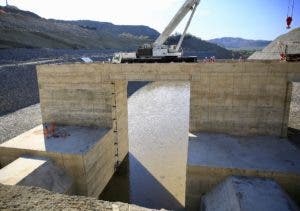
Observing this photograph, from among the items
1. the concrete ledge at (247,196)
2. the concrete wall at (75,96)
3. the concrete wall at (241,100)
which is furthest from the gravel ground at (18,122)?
the concrete ledge at (247,196)

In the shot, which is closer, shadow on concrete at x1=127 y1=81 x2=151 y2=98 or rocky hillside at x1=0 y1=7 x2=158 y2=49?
shadow on concrete at x1=127 y1=81 x2=151 y2=98

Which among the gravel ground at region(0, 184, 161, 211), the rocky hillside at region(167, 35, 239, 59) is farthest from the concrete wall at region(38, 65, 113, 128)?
the rocky hillside at region(167, 35, 239, 59)

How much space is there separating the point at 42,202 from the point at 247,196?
8041 millimetres

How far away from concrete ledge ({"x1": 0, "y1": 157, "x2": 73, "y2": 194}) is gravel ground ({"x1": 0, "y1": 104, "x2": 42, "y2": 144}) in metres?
8.23

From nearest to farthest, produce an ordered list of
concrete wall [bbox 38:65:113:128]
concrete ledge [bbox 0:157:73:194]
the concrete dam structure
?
concrete ledge [bbox 0:157:73:194], the concrete dam structure, concrete wall [bbox 38:65:113:128]

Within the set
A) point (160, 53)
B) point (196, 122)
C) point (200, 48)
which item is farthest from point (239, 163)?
point (200, 48)

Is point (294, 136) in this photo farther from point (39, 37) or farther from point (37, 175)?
point (39, 37)

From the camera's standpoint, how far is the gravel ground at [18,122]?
2236 cm

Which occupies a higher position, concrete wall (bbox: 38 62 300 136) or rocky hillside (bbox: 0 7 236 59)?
rocky hillside (bbox: 0 7 236 59)

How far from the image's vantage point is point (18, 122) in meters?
25.2

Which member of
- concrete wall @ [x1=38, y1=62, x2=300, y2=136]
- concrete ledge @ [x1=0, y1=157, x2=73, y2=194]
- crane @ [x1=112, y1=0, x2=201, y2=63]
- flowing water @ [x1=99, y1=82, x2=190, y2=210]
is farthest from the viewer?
crane @ [x1=112, y1=0, x2=201, y2=63]

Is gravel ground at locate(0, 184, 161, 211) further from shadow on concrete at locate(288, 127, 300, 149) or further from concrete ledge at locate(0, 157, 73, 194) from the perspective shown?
shadow on concrete at locate(288, 127, 300, 149)

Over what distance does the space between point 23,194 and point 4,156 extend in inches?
375

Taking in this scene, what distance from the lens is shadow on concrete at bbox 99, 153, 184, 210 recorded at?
16.1 m
